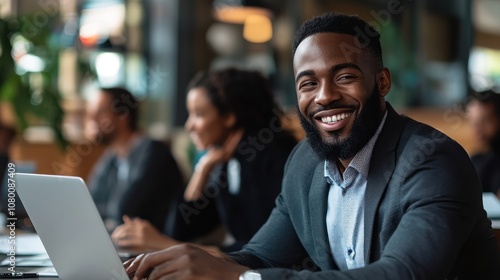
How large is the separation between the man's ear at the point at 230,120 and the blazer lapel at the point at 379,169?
152 centimetres

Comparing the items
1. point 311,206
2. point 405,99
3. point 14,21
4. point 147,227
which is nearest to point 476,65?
point 405,99

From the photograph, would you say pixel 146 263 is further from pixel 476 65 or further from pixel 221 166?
pixel 476 65

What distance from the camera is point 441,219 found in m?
1.32

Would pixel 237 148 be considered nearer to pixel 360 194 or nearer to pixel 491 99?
pixel 360 194

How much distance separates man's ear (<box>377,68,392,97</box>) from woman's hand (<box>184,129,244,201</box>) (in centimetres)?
147

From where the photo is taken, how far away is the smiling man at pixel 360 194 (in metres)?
1.32

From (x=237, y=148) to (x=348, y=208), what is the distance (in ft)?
4.65

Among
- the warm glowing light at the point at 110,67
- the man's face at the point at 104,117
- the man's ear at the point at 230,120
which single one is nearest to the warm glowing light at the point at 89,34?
the warm glowing light at the point at 110,67

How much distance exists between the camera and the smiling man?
4.32 ft

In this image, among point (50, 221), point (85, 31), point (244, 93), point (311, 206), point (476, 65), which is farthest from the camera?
point (85, 31)

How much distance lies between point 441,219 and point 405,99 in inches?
170

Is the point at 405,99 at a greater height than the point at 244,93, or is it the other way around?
the point at 244,93

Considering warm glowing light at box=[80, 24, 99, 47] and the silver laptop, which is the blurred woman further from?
warm glowing light at box=[80, 24, 99, 47]

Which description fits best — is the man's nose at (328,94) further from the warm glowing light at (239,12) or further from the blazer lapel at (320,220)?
the warm glowing light at (239,12)
